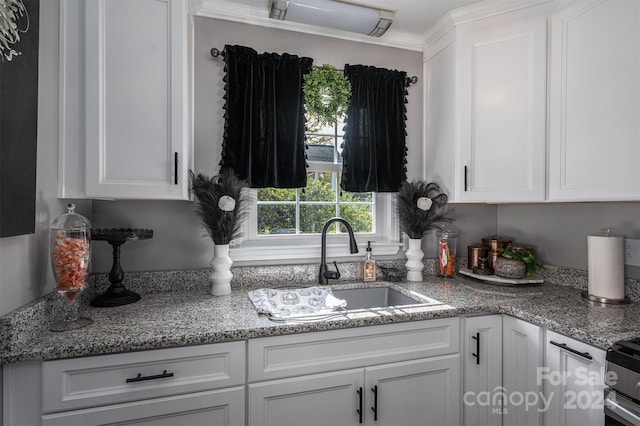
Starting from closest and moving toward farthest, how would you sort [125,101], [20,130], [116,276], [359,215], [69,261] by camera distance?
1. [20,130]
2. [69,261]
3. [125,101]
4. [116,276]
5. [359,215]

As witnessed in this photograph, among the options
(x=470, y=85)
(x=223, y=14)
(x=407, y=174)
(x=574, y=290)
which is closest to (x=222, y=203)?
(x=223, y=14)

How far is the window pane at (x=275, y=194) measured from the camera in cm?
219

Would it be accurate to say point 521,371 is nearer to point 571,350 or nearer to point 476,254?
point 571,350

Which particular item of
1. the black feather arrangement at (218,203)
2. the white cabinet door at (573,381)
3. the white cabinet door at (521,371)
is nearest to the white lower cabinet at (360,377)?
the white cabinet door at (521,371)

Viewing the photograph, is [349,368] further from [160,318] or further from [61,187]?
[61,187]

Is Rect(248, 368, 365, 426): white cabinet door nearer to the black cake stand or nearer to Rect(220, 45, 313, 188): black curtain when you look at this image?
the black cake stand

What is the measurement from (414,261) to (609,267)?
3.12 feet

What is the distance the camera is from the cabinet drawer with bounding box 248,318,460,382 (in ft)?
4.39

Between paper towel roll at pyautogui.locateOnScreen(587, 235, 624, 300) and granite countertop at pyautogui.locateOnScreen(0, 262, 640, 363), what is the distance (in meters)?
0.08

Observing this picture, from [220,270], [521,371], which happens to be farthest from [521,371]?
[220,270]

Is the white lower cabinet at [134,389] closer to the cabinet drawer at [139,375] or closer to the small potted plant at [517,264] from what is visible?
the cabinet drawer at [139,375]

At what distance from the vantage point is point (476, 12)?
1953 millimetres

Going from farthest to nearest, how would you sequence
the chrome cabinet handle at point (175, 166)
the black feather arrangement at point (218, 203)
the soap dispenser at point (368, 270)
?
the soap dispenser at point (368, 270) < the black feather arrangement at point (218, 203) < the chrome cabinet handle at point (175, 166)

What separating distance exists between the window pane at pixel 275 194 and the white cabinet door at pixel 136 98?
2.10ft
